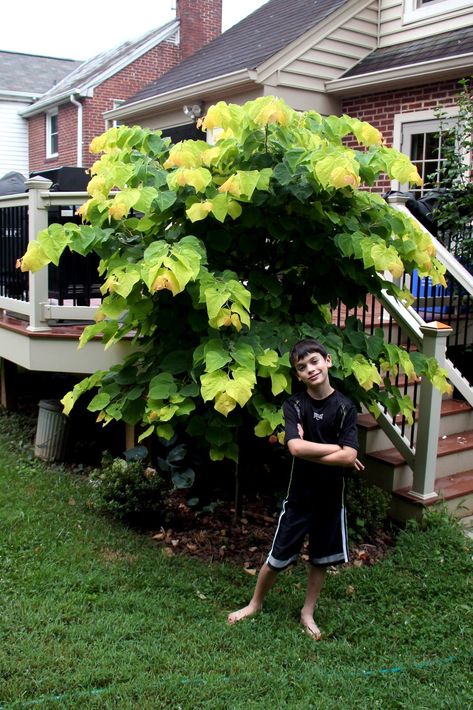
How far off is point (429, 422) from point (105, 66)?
64.6ft

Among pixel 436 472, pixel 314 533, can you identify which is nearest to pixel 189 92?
pixel 436 472

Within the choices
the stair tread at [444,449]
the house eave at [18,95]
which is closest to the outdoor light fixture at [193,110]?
the stair tread at [444,449]

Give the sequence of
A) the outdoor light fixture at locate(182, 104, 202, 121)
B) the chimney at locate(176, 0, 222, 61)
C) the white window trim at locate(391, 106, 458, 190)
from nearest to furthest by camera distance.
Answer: the white window trim at locate(391, 106, 458, 190)
the outdoor light fixture at locate(182, 104, 202, 121)
the chimney at locate(176, 0, 222, 61)

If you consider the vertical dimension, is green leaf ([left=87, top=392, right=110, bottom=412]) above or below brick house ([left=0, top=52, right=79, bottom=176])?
below

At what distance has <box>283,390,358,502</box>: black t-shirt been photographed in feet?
11.3

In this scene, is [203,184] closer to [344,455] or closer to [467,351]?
[344,455]

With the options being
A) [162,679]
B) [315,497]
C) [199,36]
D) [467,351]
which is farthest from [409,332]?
[199,36]

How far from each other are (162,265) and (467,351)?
3.59m

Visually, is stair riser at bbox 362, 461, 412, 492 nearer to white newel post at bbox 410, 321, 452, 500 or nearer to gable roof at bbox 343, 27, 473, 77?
white newel post at bbox 410, 321, 452, 500

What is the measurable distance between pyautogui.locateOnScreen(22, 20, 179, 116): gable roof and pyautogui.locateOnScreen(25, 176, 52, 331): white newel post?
16622 millimetres

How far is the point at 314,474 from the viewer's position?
353 centimetres

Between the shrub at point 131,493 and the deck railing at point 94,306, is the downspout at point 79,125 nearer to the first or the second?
the deck railing at point 94,306

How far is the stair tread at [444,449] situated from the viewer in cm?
512

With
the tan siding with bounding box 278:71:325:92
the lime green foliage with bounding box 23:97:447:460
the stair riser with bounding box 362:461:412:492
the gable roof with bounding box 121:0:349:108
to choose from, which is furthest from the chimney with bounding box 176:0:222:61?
the stair riser with bounding box 362:461:412:492
